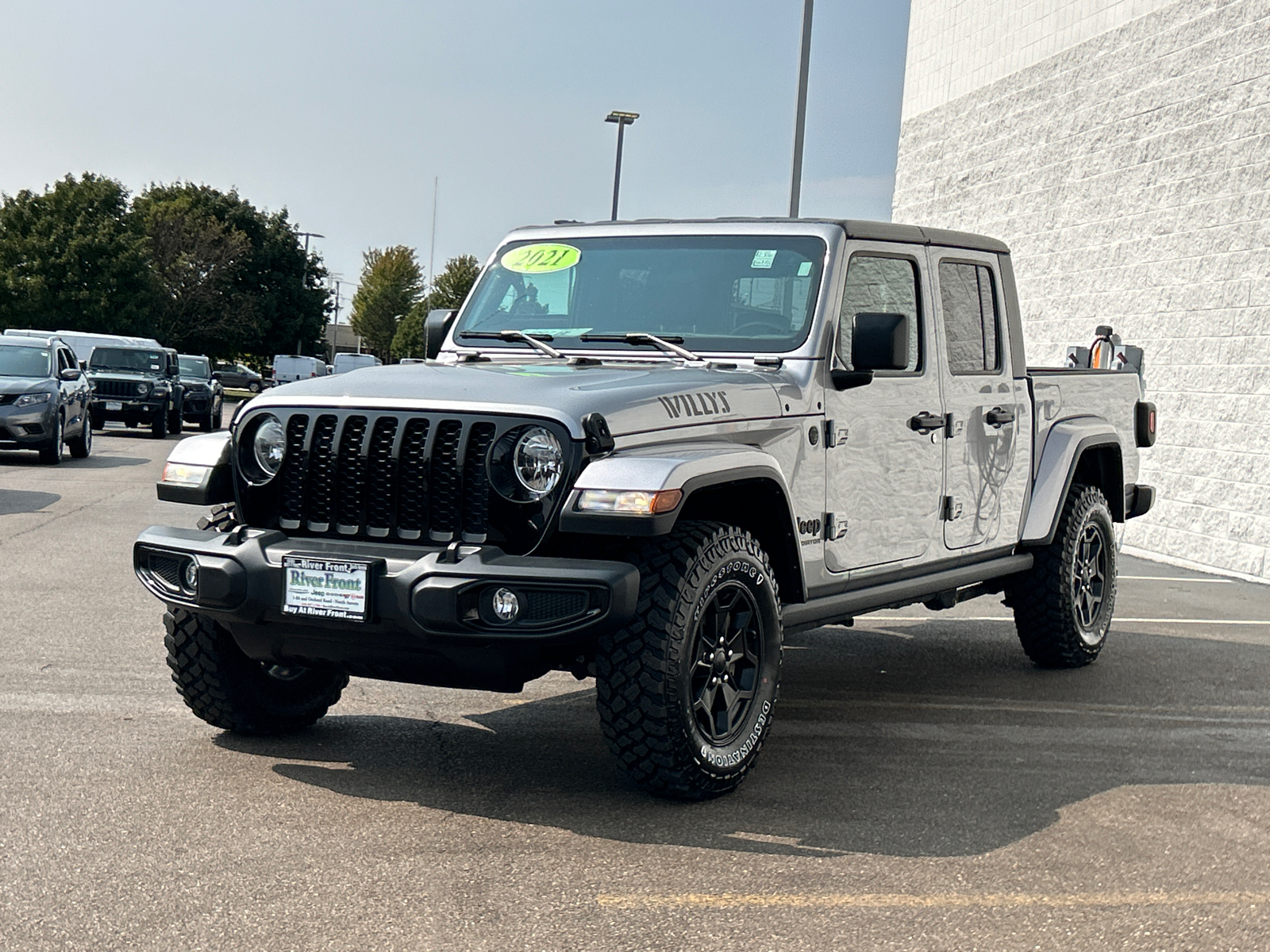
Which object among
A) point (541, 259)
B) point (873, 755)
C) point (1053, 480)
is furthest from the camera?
point (1053, 480)

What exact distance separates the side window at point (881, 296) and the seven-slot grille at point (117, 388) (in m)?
23.6

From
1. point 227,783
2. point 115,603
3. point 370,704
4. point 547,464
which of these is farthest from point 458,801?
point 115,603

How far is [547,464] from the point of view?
4969 millimetres

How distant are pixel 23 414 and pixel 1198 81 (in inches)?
572

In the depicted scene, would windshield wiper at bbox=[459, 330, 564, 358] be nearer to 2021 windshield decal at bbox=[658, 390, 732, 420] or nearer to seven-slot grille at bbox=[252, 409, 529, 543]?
2021 windshield decal at bbox=[658, 390, 732, 420]

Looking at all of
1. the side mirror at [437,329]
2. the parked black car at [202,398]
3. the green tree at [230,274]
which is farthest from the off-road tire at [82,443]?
the green tree at [230,274]

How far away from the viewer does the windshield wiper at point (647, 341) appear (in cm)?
595

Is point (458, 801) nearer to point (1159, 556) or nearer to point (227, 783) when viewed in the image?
point (227, 783)

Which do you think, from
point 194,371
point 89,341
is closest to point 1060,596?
point 89,341

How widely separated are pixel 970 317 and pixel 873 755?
2277 mm

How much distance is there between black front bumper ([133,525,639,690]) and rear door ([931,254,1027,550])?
2528 mm

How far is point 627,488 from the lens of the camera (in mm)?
4789

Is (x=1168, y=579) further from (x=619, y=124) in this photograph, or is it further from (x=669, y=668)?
(x=619, y=124)

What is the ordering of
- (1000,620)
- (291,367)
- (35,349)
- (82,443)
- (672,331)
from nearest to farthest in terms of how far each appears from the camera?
(672,331) → (1000,620) → (35,349) → (82,443) → (291,367)
